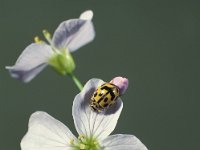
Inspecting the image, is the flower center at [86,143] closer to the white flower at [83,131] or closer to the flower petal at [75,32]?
the white flower at [83,131]

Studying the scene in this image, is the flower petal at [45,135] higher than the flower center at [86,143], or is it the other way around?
the flower petal at [45,135]

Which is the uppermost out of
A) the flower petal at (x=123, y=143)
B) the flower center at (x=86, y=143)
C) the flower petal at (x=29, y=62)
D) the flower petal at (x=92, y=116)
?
the flower petal at (x=29, y=62)

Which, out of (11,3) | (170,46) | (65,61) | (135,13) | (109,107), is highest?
(11,3)

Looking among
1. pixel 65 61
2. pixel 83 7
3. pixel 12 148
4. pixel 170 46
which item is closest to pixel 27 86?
pixel 12 148

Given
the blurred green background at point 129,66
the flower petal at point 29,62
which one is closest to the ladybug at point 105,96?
the flower petal at point 29,62

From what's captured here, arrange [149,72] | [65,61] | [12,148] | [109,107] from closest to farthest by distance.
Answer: [109,107], [65,61], [12,148], [149,72]

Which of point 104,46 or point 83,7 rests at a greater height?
point 83,7

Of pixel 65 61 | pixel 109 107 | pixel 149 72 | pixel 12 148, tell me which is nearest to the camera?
pixel 109 107

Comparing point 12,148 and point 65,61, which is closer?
point 65,61

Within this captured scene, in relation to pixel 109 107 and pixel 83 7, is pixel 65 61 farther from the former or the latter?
pixel 83 7
